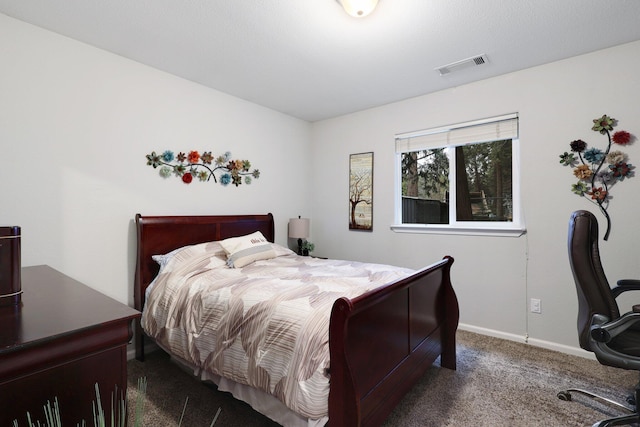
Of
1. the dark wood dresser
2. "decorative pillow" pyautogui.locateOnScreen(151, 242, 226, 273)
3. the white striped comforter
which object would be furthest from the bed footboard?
"decorative pillow" pyautogui.locateOnScreen(151, 242, 226, 273)

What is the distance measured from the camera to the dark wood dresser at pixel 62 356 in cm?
83

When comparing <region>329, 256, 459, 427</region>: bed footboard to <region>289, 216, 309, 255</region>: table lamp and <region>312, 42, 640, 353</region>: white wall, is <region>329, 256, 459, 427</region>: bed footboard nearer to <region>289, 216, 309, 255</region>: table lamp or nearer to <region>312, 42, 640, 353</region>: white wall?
<region>312, 42, 640, 353</region>: white wall

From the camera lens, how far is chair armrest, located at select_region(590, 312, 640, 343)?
148 centimetres

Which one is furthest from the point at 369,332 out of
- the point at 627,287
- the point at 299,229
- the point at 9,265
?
the point at 299,229

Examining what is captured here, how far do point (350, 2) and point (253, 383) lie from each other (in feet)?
7.07

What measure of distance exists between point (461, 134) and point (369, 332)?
2.49m

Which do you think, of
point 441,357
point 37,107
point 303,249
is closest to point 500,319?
point 441,357

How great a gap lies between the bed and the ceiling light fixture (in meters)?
1.60

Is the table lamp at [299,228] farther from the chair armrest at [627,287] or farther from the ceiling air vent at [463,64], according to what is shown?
the chair armrest at [627,287]

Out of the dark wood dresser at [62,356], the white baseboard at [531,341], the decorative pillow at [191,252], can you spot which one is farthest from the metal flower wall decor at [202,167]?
the white baseboard at [531,341]

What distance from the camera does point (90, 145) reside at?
240 cm

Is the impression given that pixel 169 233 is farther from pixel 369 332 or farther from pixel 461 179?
pixel 461 179

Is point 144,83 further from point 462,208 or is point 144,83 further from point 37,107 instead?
point 462,208

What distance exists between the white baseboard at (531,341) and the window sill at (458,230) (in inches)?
36.4
